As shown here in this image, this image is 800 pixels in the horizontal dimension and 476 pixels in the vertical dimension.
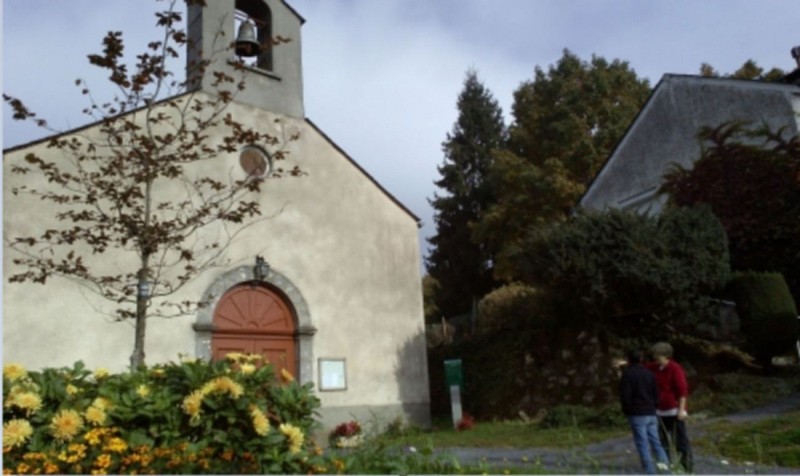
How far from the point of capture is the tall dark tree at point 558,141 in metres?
24.5

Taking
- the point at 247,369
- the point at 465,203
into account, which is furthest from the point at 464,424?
the point at 465,203

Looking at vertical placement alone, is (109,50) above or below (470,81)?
below

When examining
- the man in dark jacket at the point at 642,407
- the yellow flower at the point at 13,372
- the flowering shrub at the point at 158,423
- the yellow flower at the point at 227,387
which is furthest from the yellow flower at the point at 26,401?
the man in dark jacket at the point at 642,407

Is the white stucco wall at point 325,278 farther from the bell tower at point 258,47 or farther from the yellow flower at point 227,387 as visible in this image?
the yellow flower at point 227,387

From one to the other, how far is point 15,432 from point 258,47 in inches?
355

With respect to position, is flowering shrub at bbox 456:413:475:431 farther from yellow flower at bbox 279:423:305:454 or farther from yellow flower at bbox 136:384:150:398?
yellow flower at bbox 136:384:150:398

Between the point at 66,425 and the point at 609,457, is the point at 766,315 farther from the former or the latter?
the point at 66,425

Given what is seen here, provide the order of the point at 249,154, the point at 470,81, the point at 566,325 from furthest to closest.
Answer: the point at 470,81, the point at 566,325, the point at 249,154

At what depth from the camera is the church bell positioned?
37.1ft

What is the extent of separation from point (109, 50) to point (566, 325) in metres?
9.64

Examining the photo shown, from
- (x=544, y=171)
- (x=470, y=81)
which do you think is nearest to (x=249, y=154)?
(x=544, y=171)

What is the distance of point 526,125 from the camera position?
1078 inches

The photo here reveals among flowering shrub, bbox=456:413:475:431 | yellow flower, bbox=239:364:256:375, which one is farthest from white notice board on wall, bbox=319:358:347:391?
yellow flower, bbox=239:364:256:375

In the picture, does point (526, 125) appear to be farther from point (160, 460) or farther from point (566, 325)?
point (160, 460)
